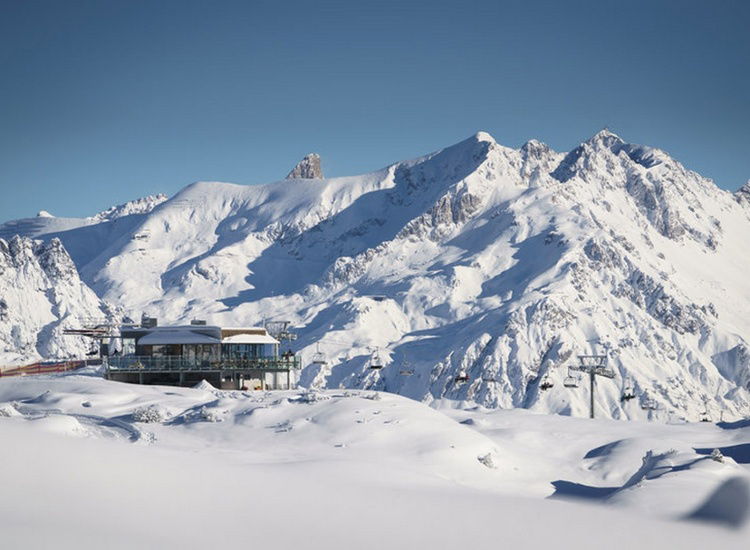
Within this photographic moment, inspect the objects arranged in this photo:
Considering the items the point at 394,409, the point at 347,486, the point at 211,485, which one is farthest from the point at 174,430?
the point at 211,485

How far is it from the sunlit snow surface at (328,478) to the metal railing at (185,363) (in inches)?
614

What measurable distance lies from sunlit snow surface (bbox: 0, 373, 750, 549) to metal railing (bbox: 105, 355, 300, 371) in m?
15.6

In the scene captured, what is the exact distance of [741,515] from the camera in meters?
30.5

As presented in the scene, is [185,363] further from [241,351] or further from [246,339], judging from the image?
[246,339]

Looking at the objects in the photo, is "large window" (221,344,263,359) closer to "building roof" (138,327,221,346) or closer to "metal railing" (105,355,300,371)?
"metal railing" (105,355,300,371)

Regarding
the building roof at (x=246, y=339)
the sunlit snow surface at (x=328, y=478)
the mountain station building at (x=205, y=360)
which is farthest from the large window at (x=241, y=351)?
the sunlit snow surface at (x=328, y=478)

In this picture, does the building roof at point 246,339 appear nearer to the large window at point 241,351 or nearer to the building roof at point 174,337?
the large window at point 241,351

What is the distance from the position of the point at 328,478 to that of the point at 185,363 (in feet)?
158

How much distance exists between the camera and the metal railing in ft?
264

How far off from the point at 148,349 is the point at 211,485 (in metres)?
58.1

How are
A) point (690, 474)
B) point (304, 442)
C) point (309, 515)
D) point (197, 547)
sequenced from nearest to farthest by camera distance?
1. point (197, 547)
2. point (309, 515)
3. point (690, 474)
4. point (304, 442)

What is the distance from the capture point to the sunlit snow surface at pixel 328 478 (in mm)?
24016

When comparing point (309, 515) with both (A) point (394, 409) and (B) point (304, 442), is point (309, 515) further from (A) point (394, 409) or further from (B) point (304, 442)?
(A) point (394, 409)

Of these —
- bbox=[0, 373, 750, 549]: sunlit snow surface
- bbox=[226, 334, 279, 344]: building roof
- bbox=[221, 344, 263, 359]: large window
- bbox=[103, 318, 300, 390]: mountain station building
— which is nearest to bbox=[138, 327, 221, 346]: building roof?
bbox=[103, 318, 300, 390]: mountain station building
